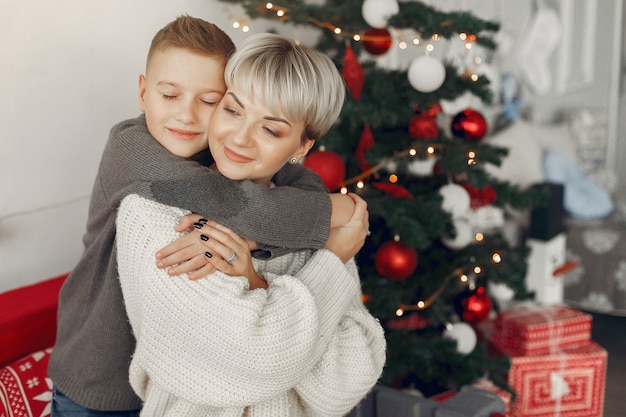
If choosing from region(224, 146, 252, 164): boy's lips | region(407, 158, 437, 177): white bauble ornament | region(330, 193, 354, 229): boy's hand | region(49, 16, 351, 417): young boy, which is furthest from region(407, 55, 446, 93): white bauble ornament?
region(224, 146, 252, 164): boy's lips

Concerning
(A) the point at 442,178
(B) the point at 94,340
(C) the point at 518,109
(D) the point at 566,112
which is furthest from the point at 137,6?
(D) the point at 566,112

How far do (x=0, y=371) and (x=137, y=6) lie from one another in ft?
3.63

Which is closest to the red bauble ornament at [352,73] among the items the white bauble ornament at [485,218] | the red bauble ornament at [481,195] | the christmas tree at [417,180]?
the christmas tree at [417,180]

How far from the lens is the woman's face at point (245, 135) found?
1214 millimetres

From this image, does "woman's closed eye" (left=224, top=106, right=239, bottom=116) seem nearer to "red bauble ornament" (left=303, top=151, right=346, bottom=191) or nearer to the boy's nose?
the boy's nose

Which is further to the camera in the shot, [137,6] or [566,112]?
[566,112]

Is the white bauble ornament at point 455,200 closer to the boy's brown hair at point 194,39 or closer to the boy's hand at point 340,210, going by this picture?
the boy's hand at point 340,210

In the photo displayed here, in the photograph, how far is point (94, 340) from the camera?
126 cm

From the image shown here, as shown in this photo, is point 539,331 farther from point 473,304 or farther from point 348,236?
point 348,236

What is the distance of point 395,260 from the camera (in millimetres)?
2215

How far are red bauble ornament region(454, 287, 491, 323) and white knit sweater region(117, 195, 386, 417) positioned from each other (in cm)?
134

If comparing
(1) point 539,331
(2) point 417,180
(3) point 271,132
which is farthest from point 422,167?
(3) point 271,132

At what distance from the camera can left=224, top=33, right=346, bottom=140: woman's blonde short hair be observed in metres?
1.19

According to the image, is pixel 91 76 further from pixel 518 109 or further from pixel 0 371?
pixel 518 109
